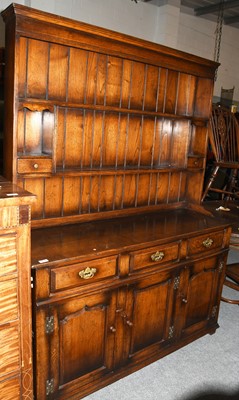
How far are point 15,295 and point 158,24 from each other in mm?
4206

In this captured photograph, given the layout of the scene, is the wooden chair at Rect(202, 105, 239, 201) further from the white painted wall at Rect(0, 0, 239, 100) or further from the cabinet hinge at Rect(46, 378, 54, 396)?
the cabinet hinge at Rect(46, 378, 54, 396)

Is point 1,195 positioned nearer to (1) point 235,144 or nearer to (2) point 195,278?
(2) point 195,278

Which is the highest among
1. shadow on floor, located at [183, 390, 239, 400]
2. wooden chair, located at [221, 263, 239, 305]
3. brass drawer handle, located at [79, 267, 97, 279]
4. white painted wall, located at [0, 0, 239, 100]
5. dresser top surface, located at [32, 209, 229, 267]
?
white painted wall, located at [0, 0, 239, 100]

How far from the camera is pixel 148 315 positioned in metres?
1.93

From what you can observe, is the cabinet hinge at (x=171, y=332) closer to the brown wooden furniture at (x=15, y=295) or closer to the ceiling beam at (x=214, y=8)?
the brown wooden furniture at (x=15, y=295)

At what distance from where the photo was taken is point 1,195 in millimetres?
Result: 1271

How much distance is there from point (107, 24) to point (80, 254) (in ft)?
11.1

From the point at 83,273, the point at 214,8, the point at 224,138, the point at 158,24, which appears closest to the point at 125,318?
the point at 83,273

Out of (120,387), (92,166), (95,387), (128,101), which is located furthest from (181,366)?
(128,101)

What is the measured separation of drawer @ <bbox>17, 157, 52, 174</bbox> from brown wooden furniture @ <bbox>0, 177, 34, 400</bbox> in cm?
27

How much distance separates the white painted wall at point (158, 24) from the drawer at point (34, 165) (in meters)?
1.73

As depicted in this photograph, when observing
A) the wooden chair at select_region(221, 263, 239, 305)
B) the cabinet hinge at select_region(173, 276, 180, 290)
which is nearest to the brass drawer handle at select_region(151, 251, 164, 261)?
the cabinet hinge at select_region(173, 276, 180, 290)

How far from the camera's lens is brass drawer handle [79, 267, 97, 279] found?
1.59 meters

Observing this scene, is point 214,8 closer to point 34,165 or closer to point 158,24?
point 158,24
